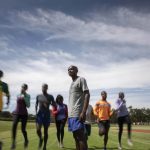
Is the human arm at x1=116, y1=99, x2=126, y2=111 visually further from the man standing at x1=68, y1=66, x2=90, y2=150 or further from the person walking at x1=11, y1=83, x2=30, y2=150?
the man standing at x1=68, y1=66, x2=90, y2=150

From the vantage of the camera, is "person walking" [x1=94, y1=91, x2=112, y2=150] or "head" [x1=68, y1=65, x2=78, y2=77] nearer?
"head" [x1=68, y1=65, x2=78, y2=77]

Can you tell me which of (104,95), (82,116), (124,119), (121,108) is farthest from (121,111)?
(82,116)

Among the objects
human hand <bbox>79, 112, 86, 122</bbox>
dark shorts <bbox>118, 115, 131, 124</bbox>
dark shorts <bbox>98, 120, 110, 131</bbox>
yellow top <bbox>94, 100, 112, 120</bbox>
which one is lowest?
human hand <bbox>79, 112, 86, 122</bbox>

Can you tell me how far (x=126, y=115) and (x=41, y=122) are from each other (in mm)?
4222

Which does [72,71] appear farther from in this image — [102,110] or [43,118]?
[102,110]

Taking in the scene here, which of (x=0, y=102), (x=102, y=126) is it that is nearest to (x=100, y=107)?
(x=102, y=126)

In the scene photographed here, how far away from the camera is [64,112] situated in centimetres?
1648

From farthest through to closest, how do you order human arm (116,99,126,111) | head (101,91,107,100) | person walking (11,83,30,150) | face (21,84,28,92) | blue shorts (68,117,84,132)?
human arm (116,99,126,111), head (101,91,107,100), face (21,84,28,92), person walking (11,83,30,150), blue shorts (68,117,84,132)

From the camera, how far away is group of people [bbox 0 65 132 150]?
830 cm

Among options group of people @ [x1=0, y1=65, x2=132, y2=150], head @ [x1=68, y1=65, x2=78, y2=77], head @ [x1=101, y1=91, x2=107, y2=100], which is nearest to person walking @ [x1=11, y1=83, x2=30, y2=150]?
group of people @ [x1=0, y1=65, x2=132, y2=150]

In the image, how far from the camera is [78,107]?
8352mm

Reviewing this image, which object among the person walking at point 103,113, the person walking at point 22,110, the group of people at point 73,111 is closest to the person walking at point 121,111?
the group of people at point 73,111

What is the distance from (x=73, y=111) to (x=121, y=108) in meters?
7.83

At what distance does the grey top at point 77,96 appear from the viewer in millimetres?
8339
